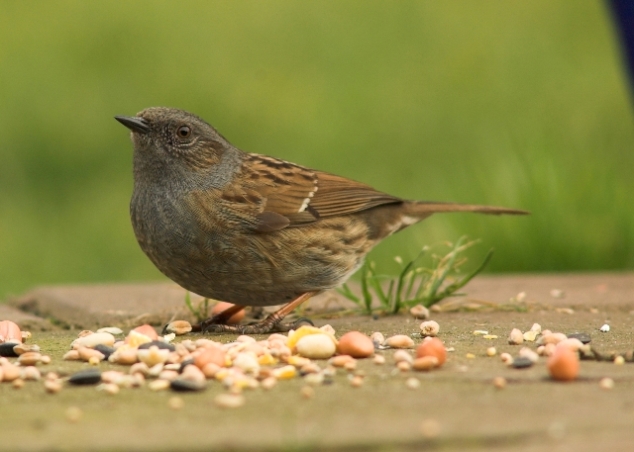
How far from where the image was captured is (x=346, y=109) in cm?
1071

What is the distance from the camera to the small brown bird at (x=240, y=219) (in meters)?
4.96

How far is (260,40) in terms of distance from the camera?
11688mm

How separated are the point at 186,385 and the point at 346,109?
7.58m

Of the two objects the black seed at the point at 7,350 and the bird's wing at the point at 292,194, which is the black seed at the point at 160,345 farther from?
the bird's wing at the point at 292,194

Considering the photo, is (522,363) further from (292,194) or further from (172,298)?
(172,298)

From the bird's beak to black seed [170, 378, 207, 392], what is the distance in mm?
2150

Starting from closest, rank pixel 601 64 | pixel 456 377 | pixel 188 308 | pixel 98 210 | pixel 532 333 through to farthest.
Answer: pixel 456 377
pixel 532 333
pixel 188 308
pixel 98 210
pixel 601 64

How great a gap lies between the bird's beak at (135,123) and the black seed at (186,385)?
2150mm

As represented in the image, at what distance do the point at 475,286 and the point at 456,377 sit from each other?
266cm

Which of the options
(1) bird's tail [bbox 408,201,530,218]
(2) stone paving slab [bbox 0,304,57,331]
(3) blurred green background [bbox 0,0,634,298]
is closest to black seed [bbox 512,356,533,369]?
(1) bird's tail [bbox 408,201,530,218]

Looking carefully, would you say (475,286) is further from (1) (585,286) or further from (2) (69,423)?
(2) (69,423)

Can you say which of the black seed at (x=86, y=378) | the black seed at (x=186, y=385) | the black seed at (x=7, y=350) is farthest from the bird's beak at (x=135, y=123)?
the black seed at (x=186, y=385)

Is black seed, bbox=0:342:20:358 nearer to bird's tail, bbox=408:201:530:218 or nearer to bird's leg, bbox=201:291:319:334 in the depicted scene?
bird's leg, bbox=201:291:319:334

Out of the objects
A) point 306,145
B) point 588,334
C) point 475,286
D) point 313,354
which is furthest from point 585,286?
point 306,145
